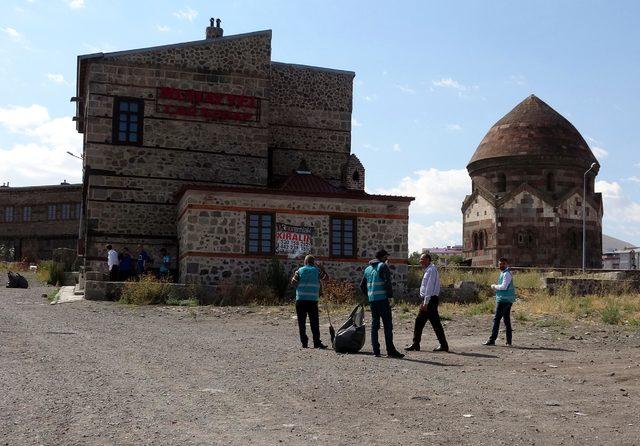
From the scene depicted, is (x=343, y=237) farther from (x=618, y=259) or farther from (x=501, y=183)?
(x=618, y=259)

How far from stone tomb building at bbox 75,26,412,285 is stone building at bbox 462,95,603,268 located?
13031 mm

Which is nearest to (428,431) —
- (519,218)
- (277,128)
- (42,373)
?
(42,373)

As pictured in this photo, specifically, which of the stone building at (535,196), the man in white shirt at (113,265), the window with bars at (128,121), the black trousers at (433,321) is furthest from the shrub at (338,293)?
the stone building at (535,196)

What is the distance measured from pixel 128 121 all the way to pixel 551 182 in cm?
2359

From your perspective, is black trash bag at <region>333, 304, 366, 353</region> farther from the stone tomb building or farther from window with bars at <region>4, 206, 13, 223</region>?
window with bars at <region>4, 206, 13, 223</region>

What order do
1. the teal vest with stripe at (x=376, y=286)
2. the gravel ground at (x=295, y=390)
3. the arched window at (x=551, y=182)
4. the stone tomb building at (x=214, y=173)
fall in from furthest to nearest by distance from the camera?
the arched window at (x=551, y=182), the stone tomb building at (x=214, y=173), the teal vest with stripe at (x=376, y=286), the gravel ground at (x=295, y=390)

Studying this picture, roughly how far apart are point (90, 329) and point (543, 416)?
981cm

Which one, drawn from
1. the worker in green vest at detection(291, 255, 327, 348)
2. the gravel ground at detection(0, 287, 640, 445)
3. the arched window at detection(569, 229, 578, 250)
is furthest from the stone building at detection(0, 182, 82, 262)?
the worker in green vest at detection(291, 255, 327, 348)

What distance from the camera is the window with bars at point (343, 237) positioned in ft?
81.9

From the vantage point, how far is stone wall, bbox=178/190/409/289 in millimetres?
23859

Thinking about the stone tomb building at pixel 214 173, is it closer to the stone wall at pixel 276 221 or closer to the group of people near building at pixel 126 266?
the stone wall at pixel 276 221

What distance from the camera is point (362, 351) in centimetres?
1330

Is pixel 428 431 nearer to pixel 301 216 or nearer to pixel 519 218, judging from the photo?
pixel 301 216

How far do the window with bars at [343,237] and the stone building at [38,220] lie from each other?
27.9 m
